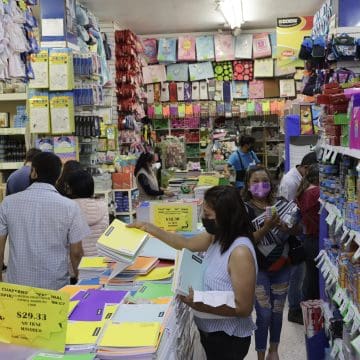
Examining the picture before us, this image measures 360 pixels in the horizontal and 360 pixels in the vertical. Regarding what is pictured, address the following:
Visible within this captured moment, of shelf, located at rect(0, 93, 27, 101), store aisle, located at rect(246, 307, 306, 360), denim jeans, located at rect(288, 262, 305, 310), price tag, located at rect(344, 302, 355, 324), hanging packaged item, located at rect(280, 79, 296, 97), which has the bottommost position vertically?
store aisle, located at rect(246, 307, 306, 360)

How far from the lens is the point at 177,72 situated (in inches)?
487

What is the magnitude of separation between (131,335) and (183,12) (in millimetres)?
9107

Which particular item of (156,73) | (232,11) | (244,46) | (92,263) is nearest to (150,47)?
(156,73)

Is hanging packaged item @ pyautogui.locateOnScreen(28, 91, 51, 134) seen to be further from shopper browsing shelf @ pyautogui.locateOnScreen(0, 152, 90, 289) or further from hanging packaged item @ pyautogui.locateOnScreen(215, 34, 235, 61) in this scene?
hanging packaged item @ pyautogui.locateOnScreen(215, 34, 235, 61)

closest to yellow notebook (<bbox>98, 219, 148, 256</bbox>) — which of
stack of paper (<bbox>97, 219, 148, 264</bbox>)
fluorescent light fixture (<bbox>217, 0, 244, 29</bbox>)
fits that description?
stack of paper (<bbox>97, 219, 148, 264</bbox>)

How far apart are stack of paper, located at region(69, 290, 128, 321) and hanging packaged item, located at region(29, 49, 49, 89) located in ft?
14.6

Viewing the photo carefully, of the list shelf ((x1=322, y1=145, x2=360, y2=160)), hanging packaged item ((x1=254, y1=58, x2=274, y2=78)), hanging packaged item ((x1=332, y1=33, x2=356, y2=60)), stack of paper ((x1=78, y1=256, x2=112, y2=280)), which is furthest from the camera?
hanging packaged item ((x1=254, y1=58, x2=274, y2=78))

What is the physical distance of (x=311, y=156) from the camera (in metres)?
5.54

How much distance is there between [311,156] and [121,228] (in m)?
3.34

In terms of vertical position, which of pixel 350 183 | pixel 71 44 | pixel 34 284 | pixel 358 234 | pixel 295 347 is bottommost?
pixel 295 347

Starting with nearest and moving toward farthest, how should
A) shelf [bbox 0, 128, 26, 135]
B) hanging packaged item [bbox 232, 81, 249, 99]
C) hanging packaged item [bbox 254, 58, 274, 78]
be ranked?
shelf [bbox 0, 128, 26, 135], hanging packaged item [bbox 254, 58, 274, 78], hanging packaged item [bbox 232, 81, 249, 99]

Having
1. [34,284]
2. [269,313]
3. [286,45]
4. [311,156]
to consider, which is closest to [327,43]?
[311,156]

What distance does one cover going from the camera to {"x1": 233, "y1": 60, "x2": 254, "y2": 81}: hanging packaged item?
476 inches

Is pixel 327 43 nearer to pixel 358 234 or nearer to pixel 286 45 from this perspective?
pixel 358 234
